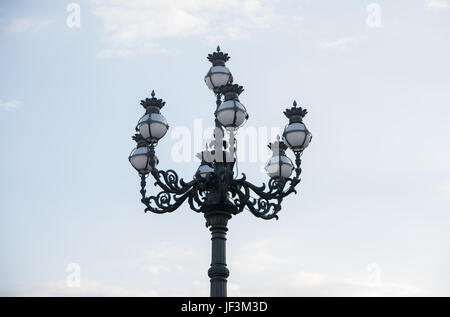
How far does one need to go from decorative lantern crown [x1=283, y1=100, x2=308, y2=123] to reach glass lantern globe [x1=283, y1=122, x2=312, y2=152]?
0.50 feet

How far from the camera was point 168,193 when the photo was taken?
18.3m

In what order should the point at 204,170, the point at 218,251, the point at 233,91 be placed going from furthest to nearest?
the point at 204,170 → the point at 233,91 → the point at 218,251

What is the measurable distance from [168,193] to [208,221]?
742 mm

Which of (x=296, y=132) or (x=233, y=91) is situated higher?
(x=233, y=91)

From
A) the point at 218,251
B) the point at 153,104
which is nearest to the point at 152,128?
the point at 153,104

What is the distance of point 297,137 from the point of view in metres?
18.6

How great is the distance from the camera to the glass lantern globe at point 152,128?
1847 cm

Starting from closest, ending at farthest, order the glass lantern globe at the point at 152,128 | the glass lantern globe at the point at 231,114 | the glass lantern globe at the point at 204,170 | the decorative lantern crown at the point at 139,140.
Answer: the glass lantern globe at the point at 231,114
the glass lantern globe at the point at 152,128
the decorative lantern crown at the point at 139,140
the glass lantern globe at the point at 204,170

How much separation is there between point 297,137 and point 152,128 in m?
2.12

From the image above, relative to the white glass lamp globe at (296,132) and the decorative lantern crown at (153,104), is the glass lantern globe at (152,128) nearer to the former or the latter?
the decorative lantern crown at (153,104)

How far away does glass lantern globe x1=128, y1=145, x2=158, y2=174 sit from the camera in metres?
18.6

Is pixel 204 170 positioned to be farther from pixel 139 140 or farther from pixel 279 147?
pixel 279 147

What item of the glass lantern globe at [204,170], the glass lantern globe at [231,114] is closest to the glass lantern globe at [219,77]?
the glass lantern globe at [231,114]
